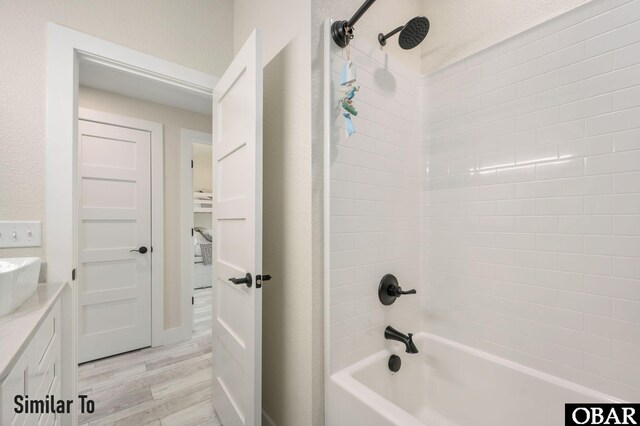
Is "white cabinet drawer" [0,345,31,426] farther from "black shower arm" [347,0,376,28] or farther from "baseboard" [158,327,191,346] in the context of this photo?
"baseboard" [158,327,191,346]

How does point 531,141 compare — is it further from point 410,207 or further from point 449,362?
point 449,362

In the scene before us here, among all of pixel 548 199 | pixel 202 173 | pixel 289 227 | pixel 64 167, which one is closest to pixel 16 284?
pixel 64 167

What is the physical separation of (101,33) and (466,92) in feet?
6.35

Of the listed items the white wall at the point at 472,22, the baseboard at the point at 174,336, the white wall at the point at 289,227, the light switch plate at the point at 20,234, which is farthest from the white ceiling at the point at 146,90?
the baseboard at the point at 174,336

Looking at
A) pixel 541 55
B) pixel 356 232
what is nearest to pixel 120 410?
pixel 356 232

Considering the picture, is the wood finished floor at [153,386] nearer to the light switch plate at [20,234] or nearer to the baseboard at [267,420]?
the baseboard at [267,420]

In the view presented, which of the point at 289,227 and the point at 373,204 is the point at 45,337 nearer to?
the point at 289,227

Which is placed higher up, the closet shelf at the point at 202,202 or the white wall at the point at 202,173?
the white wall at the point at 202,173

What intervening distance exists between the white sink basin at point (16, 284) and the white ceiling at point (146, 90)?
1154mm

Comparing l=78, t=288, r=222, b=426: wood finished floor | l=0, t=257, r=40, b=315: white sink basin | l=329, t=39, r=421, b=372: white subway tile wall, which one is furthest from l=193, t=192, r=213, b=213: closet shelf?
l=329, t=39, r=421, b=372: white subway tile wall

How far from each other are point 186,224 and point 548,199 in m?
2.78

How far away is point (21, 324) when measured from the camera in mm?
755

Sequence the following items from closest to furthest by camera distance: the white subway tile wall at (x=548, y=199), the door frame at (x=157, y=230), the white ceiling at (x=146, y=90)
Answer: the white subway tile wall at (x=548, y=199), the white ceiling at (x=146, y=90), the door frame at (x=157, y=230)

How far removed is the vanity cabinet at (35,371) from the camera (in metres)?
0.57
